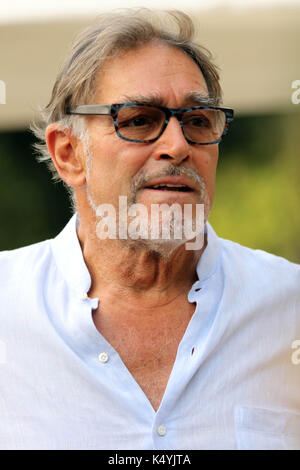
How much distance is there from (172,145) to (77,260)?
621mm

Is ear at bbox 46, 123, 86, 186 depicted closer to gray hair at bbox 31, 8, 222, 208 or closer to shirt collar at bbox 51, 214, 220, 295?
gray hair at bbox 31, 8, 222, 208

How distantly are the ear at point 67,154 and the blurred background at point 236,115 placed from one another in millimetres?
2975

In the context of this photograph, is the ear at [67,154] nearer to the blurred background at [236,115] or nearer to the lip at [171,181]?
the lip at [171,181]

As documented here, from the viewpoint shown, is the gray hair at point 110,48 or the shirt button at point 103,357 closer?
the shirt button at point 103,357

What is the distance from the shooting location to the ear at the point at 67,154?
274 centimetres

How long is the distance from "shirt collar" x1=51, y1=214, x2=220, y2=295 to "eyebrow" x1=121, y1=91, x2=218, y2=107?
548 millimetres

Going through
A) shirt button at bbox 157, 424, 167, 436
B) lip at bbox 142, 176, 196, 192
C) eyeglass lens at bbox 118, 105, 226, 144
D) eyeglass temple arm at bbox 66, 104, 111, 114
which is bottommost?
shirt button at bbox 157, 424, 167, 436

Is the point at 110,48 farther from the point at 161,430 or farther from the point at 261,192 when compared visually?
the point at 261,192

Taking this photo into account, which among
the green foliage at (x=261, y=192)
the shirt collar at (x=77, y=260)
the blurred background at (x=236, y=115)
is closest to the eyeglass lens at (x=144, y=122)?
the shirt collar at (x=77, y=260)

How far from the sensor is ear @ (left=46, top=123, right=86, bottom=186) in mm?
2744

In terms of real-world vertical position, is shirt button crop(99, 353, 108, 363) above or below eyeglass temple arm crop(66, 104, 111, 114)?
below

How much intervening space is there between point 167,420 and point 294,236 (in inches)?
175

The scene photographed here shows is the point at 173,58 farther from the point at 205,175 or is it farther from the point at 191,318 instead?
the point at 191,318

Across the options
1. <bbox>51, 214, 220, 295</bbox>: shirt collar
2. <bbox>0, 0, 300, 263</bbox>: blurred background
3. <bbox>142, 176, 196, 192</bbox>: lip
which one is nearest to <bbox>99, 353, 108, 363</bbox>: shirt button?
<bbox>51, 214, 220, 295</bbox>: shirt collar
